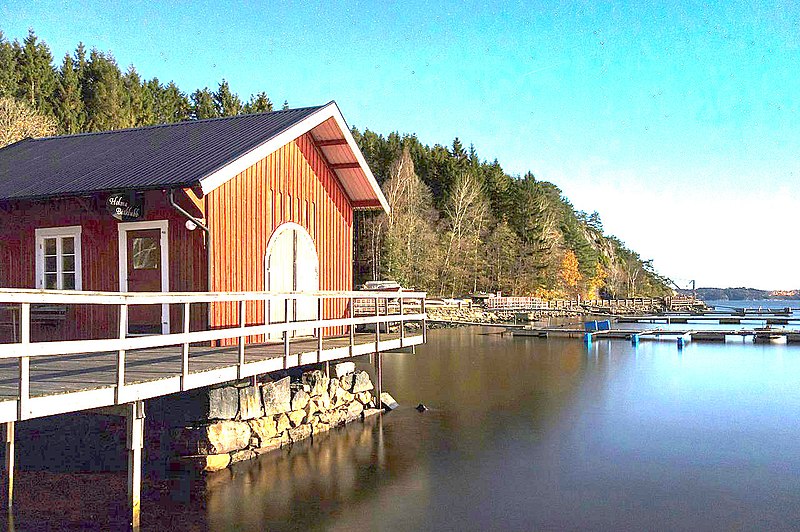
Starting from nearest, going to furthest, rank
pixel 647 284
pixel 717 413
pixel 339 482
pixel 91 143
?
pixel 339 482
pixel 91 143
pixel 717 413
pixel 647 284

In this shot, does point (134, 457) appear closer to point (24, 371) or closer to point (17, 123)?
point (24, 371)

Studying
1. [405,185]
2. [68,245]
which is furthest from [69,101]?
[68,245]

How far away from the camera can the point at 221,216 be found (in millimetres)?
12180

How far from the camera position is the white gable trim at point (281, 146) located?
1141 cm

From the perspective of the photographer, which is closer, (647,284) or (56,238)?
(56,238)

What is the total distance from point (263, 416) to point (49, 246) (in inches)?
207

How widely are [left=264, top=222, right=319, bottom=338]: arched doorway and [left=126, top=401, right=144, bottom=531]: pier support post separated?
5.55 metres

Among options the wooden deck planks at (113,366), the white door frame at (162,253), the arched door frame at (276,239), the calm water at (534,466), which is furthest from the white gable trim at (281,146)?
the calm water at (534,466)

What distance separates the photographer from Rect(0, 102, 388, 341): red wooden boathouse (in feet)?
39.2

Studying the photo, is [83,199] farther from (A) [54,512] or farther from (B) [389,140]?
(B) [389,140]

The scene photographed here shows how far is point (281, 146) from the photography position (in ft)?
44.4

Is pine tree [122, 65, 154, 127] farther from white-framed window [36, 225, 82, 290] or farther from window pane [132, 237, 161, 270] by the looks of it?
window pane [132, 237, 161, 270]

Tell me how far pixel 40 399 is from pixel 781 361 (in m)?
28.1

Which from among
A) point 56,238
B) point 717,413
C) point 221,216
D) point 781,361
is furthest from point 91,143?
point 781,361
